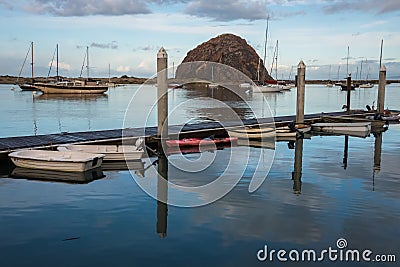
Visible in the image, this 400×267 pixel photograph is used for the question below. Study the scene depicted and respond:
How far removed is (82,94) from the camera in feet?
254

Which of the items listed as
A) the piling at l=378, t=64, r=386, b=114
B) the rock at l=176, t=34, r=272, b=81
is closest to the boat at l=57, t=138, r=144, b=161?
the piling at l=378, t=64, r=386, b=114

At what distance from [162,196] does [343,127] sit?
18271 mm

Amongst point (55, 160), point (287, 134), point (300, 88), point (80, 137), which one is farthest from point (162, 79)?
point (300, 88)

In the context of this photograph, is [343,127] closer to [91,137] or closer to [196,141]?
[196,141]

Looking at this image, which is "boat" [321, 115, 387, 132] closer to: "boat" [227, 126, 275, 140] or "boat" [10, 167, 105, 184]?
"boat" [227, 126, 275, 140]

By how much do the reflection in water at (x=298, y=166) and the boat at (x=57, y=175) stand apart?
6.85 m

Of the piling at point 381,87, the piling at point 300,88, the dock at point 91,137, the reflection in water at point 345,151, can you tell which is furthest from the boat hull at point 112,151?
the piling at point 381,87

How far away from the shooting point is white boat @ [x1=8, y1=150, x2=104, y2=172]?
14750 millimetres

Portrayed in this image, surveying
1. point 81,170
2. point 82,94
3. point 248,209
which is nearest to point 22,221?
point 81,170

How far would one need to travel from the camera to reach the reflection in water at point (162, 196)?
1007 cm

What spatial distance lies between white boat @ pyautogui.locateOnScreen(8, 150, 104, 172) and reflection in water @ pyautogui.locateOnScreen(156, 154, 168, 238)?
2520mm

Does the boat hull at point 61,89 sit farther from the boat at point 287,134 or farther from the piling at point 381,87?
the boat at point 287,134

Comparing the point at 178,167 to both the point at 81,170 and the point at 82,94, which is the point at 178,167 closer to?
the point at 81,170

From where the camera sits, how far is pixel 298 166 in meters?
17.4
